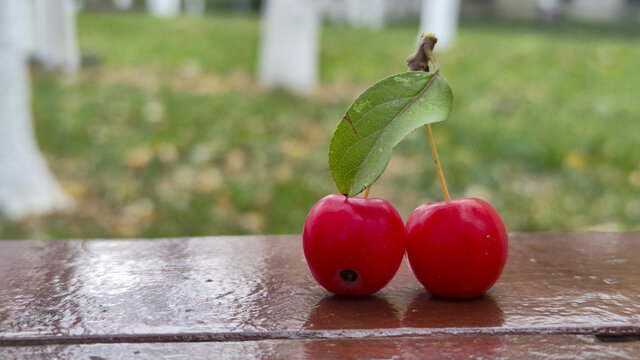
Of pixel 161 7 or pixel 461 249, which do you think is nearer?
pixel 461 249

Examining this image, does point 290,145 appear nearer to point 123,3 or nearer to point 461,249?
point 461,249

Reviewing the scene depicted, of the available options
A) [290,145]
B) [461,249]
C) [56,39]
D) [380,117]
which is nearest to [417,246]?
[461,249]

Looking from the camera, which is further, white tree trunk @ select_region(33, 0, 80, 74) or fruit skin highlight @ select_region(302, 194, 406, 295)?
white tree trunk @ select_region(33, 0, 80, 74)

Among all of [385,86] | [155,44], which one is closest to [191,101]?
[155,44]

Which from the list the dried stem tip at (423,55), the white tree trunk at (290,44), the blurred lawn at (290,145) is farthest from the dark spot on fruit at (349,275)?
the white tree trunk at (290,44)

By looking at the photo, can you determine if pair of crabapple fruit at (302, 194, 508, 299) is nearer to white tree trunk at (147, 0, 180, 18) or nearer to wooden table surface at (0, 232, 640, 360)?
wooden table surface at (0, 232, 640, 360)

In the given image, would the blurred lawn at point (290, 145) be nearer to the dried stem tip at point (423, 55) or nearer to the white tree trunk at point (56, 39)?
the white tree trunk at point (56, 39)

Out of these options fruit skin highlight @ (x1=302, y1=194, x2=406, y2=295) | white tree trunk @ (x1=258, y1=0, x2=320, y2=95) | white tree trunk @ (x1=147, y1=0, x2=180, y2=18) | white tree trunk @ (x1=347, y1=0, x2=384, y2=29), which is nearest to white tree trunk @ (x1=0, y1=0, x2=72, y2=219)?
white tree trunk @ (x1=258, y1=0, x2=320, y2=95)
